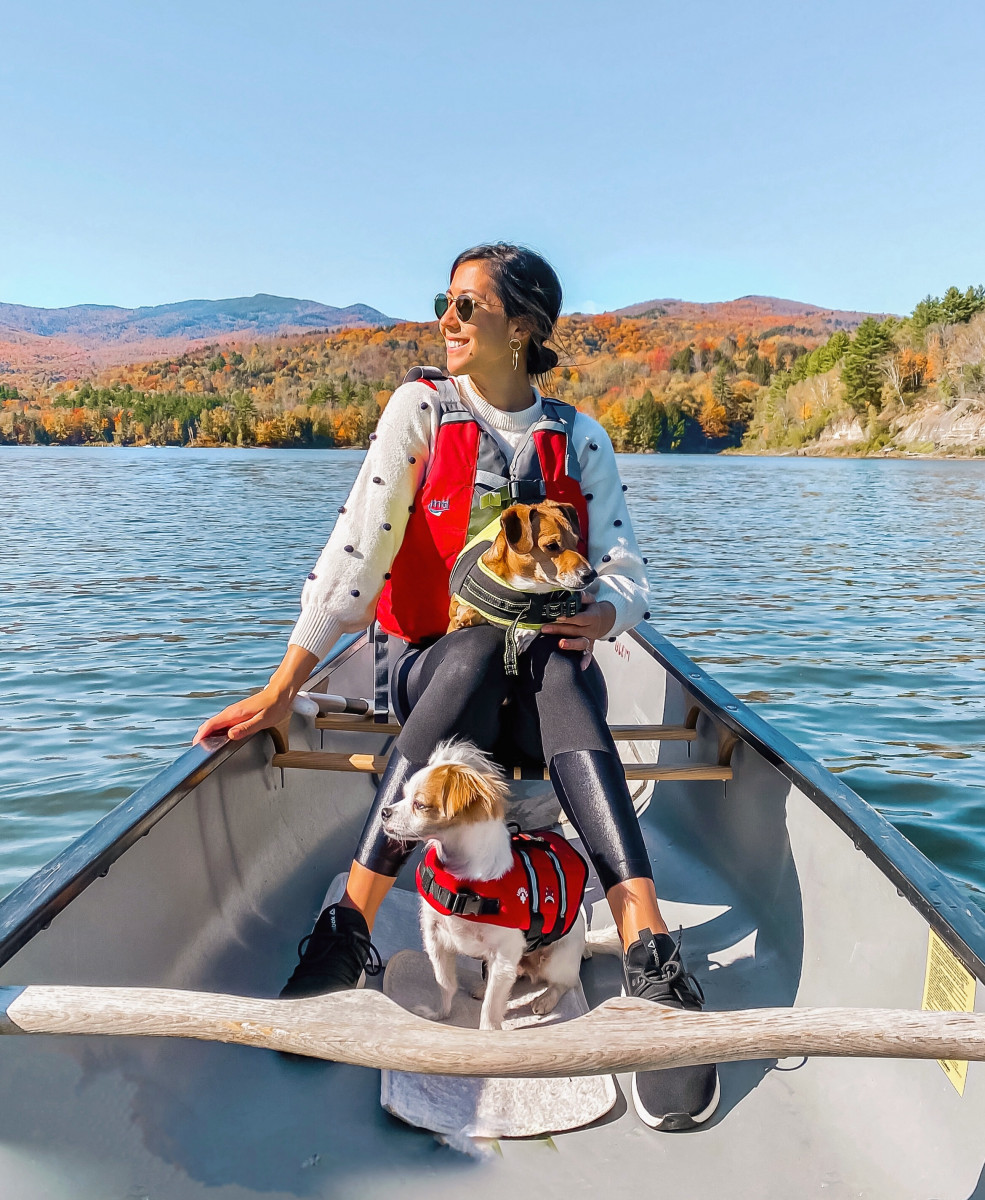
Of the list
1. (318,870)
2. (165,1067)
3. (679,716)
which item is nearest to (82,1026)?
(165,1067)

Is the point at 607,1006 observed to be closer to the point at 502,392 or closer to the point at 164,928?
the point at 164,928

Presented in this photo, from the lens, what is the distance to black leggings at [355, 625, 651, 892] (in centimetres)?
221

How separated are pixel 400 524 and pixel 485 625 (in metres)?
0.42

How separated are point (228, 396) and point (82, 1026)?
298 ft

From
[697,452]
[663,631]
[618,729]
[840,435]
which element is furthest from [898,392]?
[618,729]

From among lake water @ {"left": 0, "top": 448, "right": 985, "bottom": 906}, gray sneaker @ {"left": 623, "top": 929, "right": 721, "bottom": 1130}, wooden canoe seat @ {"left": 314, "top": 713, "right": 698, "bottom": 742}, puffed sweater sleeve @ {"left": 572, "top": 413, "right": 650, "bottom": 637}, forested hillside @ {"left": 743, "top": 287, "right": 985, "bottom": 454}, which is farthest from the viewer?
forested hillside @ {"left": 743, "top": 287, "right": 985, "bottom": 454}

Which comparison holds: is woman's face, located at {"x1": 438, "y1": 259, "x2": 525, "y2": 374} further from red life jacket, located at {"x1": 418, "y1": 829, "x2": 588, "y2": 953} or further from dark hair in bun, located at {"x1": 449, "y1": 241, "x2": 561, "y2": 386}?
red life jacket, located at {"x1": 418, "y1": 829, "x2": 588, "y2": 953}

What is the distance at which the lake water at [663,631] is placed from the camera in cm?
502

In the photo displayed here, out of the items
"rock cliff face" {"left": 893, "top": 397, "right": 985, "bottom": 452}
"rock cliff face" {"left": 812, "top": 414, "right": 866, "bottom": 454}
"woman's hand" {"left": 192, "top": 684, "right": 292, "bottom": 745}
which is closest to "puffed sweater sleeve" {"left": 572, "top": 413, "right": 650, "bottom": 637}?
"woman's hand" {"left": 192, "top": 684, "right": 292, "bottom": 745}

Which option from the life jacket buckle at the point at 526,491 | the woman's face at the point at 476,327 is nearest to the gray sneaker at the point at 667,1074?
the life jacket buckle at the point at 526,491

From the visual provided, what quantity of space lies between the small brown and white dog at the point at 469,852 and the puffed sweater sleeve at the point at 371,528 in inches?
18.6

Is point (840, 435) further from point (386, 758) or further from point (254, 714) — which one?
point (254, 714)

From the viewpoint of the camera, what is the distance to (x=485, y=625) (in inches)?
94.7

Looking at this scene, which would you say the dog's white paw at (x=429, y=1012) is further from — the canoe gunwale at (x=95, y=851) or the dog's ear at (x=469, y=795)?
the canoe gunwale at (x=95, y=851)
